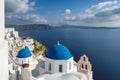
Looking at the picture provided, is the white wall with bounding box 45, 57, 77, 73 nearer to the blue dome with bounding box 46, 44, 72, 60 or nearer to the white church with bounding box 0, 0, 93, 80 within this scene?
the white church with bounding box 0, 0, 93, 80

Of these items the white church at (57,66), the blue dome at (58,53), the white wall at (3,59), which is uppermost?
the white wall at (3,59)

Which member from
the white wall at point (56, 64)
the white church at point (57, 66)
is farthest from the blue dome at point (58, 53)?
the white wall at point (56, 64)

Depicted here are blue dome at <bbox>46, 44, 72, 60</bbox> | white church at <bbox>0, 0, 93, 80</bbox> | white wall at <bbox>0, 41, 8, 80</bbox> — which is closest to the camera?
white wall at <bbox>0, 41, 8, 80</bbox>

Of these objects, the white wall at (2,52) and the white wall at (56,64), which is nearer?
the white wall at (2,52)

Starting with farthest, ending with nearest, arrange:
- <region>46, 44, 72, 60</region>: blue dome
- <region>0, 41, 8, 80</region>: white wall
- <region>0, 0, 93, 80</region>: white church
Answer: <region>46, 44, 72, 60</region>: blue dome
<region>0, 0, 93, 80</region>: white church
<region>0, 41, 8, 80</region>: white wall

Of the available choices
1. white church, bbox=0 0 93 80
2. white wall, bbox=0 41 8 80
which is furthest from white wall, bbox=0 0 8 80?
white church, bbox=0 0 93 80

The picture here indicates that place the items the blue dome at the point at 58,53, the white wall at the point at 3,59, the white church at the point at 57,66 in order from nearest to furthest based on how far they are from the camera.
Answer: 1. the white wall at the point at 3,59
2. the white church at the point at 57,66
3. the blue dome at the point at 58,53

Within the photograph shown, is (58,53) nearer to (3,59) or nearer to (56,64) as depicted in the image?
(56,64)

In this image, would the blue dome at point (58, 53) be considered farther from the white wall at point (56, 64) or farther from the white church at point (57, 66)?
the white wall at point (56, 64)

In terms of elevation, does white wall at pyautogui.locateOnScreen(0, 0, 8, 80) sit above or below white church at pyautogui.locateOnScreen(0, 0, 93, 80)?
above

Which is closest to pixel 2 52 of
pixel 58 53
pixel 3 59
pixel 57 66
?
pixel 3 59

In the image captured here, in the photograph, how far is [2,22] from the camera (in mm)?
2953

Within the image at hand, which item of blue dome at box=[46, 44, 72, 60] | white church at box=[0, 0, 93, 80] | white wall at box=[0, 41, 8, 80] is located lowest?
white church at box=[0, 0, 93, 80]

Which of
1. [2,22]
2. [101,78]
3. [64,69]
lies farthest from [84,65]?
[101,78]
